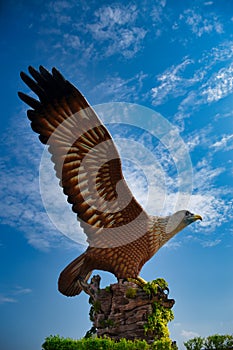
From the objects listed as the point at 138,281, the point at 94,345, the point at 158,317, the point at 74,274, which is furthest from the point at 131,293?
the point at 94,345

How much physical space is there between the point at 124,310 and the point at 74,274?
4.47 feet

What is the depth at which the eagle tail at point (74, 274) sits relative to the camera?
7383 mm

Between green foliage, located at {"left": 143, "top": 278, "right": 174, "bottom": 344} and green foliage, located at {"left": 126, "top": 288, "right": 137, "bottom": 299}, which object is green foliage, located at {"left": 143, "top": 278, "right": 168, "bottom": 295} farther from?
green foliage, located at {"left": 126, "top": 288, "right": 137, "bottom": 299}

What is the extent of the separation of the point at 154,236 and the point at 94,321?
6.78 feet

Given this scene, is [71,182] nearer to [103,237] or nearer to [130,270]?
[103,237]

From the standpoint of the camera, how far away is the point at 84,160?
271 inches

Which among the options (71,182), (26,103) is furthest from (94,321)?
(26,103)

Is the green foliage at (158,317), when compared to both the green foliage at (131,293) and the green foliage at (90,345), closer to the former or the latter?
the green foliage at (131,293)

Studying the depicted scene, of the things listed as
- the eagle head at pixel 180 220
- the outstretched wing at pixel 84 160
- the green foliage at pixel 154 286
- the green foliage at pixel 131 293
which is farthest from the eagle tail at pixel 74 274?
the eagle head at pixel 180 220

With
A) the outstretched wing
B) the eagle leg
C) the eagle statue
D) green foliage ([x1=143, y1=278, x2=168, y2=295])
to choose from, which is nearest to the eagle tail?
the eagle statue

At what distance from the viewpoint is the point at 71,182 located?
6898 millimetres

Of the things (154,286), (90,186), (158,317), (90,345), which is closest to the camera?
(90,345)

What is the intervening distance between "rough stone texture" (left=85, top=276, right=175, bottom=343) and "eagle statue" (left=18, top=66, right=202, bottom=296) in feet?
1.04

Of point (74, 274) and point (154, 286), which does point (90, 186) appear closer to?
point (74, 274)
